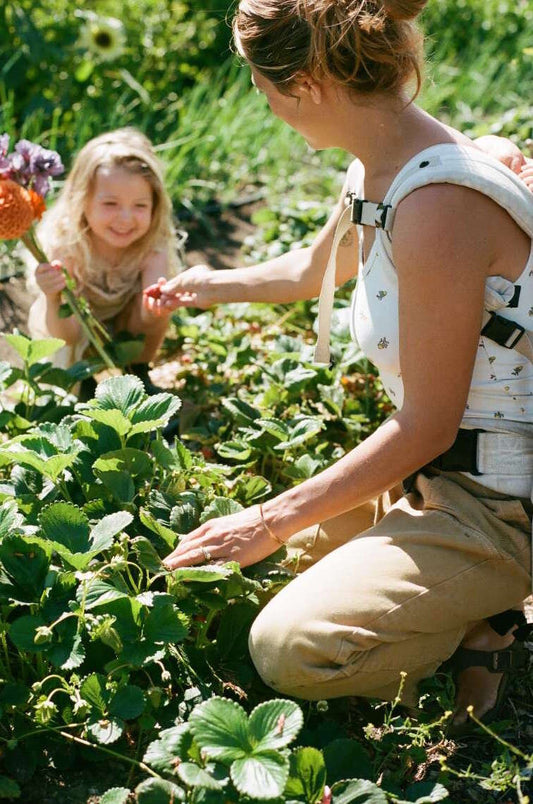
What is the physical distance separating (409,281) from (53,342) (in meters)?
0.94

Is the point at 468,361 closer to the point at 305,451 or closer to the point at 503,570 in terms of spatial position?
the point at 503,570

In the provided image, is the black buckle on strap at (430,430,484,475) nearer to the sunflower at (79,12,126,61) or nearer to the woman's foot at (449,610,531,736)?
the woman's foot at (449,610,531,736)

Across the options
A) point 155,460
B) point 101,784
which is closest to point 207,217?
point 155,460

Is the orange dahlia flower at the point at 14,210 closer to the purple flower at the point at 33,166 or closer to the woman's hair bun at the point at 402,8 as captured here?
the purple flower at the point at 33,166

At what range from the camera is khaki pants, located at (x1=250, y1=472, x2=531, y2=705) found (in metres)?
1.86

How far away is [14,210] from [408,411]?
113 centimetres

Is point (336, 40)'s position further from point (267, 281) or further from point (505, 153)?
point (267, 281)

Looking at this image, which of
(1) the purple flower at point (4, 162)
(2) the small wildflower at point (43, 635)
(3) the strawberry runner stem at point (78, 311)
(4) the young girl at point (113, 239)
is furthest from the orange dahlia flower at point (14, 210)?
(2) the small wildflower at point (43, 635)

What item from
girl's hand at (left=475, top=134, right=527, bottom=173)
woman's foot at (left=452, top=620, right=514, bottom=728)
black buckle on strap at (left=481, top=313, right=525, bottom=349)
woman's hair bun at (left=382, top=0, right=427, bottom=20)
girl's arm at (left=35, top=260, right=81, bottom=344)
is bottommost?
woman's foot at (left=452, top=620, right=514, bottom=728)

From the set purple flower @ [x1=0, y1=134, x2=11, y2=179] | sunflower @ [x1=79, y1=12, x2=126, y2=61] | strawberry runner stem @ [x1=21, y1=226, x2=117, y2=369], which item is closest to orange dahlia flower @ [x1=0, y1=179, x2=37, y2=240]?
purple flower @ [x1=0, y1=134, x2=11, y2=179]

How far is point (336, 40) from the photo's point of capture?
5.97 feet

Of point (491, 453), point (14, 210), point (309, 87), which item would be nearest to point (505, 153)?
point (309, 87)

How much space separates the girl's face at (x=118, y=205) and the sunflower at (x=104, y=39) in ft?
5.60

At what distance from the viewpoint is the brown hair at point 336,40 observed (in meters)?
1.82
